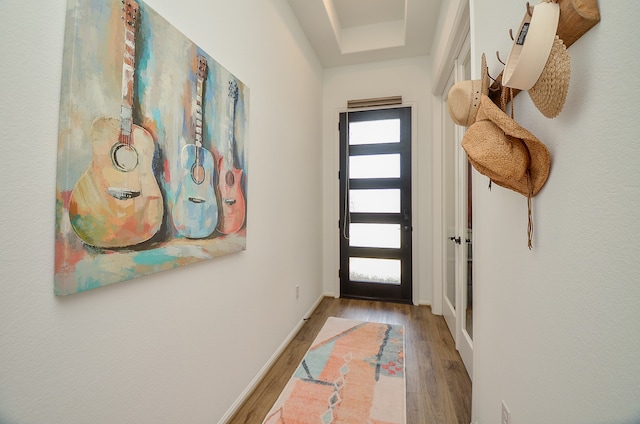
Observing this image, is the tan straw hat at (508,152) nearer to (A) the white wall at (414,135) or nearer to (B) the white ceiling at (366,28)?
(B) the white ceiling at (366,28)

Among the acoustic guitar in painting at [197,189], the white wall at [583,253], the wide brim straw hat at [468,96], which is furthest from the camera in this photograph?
the acoustic guitar in painting at [197,189]

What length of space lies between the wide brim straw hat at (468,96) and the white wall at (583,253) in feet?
0.41

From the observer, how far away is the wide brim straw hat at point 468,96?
37.4 inches

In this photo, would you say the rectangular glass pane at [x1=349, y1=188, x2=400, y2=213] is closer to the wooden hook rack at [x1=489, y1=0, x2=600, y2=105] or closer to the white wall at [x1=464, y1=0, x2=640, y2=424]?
the white wall at [x1=464, y1=0, x2=640, y2=424]

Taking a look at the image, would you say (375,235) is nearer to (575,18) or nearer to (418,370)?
(418,370)

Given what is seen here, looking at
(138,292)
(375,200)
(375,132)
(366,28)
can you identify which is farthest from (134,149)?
(366,28)

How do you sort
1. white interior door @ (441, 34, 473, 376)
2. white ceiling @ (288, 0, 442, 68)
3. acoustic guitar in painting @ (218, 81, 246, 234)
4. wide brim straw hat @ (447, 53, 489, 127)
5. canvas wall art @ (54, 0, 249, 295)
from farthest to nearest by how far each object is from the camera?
white ceiling @ (288, 0, 442, 68) < white interior door @ (441, 34, 473, 376) < acoustic guitar in painting @ (218, 81, 246, 234) < wide brim straw hat @ (447, 53, 489, 127) < canvas wall art @ (54, 0, 249, 295)

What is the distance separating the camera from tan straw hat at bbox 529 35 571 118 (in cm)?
57

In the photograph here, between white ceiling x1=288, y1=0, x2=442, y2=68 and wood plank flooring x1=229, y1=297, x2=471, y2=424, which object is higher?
white ceiling x1=288, y1=0, x2=442, y2=68

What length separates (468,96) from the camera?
0.98 metres

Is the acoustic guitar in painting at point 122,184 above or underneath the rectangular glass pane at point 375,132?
underneath

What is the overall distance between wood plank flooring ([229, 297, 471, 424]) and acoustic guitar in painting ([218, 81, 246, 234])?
1079 millimetres

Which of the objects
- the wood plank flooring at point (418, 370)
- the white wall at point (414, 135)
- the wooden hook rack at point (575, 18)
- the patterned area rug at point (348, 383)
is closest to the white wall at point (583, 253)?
the wooden hook rack at point (575, 18)

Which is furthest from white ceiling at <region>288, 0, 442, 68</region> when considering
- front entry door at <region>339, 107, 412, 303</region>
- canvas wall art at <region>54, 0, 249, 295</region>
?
canvas wall art at <region>54, 0, 249, 295</region>
